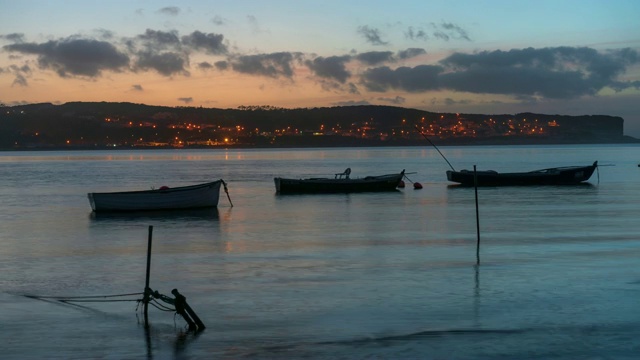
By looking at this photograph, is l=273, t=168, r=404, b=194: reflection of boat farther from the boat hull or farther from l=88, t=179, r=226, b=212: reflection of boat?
l=88, t=179, r=226, b=212: reflection of boat

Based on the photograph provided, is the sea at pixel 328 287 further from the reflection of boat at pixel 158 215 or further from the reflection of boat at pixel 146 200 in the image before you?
the reflection of boat at pixel 146 200

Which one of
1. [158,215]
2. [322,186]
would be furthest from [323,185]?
[158,215]

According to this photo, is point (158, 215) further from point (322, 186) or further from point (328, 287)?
point (328, 287)

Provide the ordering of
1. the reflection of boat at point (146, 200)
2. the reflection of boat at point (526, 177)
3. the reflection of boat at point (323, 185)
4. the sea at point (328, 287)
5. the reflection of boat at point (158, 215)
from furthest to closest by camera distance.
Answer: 1. the reflection of boat at point (526, 177)
2. the reflection of boat at point (323, 185)
3. the reflection of boat at point (146, 200)
4. the reflection of boat at point (158, 215)
5. the sea at point (328, 287)

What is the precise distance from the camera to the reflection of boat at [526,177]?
59.4 m

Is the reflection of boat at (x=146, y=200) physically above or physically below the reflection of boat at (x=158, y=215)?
above

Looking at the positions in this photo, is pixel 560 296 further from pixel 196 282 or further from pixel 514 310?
pixel 196 282

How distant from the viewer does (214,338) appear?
13219 mm

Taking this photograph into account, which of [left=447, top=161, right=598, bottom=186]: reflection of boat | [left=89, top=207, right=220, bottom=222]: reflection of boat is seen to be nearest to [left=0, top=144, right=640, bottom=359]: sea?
[left=89, top=207, right=220, bottom=222]: reflection of boat

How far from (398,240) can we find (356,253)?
387 cm

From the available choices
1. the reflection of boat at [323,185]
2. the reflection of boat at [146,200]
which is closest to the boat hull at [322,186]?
the reflection of boat at [323,185]

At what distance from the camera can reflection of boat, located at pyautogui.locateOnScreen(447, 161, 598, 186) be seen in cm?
5941

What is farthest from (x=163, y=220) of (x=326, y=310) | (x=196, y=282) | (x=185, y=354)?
(x=185, y=354)

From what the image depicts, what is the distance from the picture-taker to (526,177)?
200 ft
